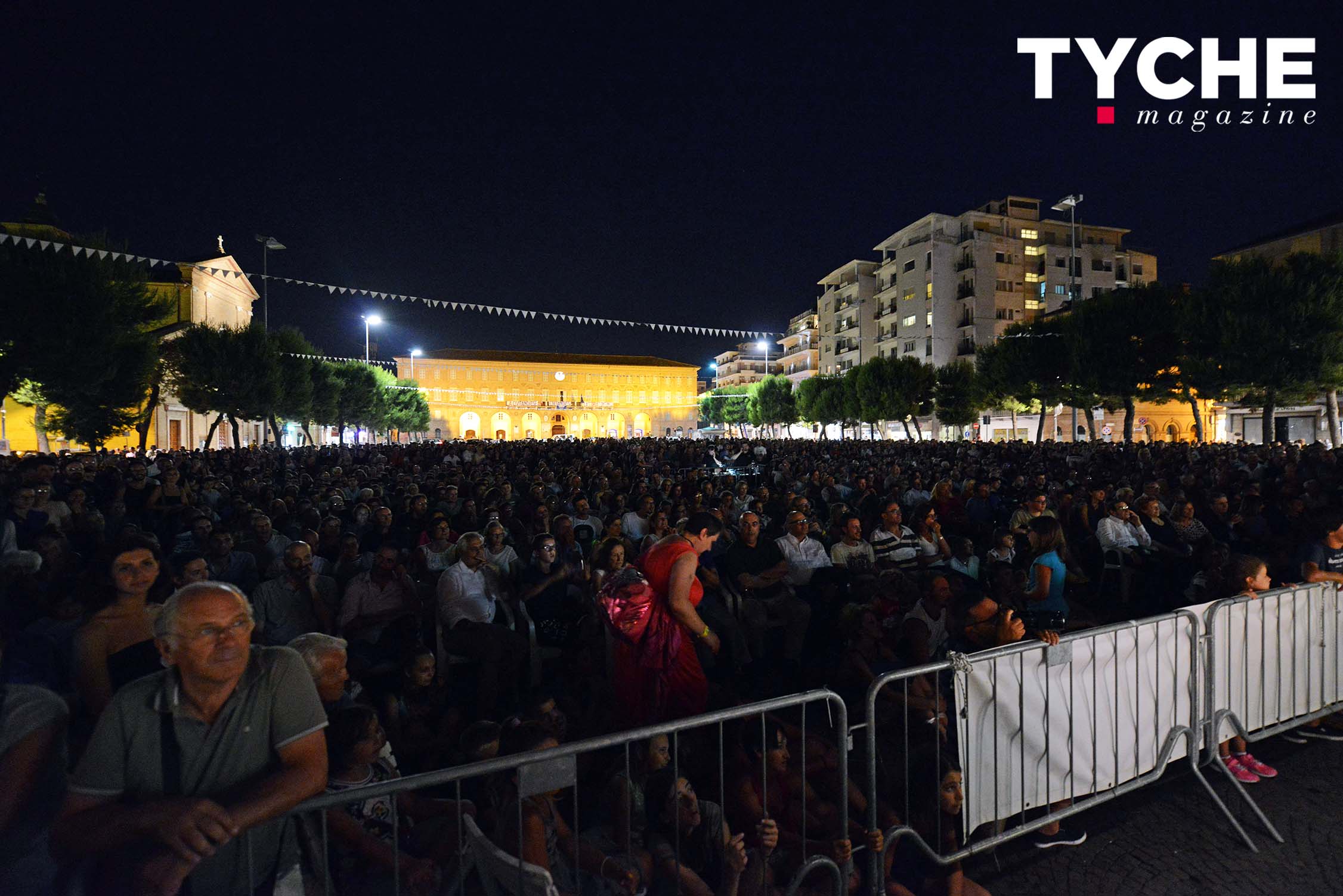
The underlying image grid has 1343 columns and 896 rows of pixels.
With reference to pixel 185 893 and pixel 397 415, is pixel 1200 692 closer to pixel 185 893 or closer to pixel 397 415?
pixel 185 893

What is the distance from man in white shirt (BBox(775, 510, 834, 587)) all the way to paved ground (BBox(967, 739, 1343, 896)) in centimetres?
281

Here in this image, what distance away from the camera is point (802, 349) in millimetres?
89062

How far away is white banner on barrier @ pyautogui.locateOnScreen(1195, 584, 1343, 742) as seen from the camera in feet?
12.3

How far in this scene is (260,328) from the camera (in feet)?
100.0

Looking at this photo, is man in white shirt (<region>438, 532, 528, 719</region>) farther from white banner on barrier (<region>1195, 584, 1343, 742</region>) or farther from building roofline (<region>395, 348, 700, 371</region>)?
building roofline (<region>395, 348, 700, 371</region>)

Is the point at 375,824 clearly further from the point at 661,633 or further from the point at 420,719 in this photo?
the point at 661,633

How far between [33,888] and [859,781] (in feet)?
11.2

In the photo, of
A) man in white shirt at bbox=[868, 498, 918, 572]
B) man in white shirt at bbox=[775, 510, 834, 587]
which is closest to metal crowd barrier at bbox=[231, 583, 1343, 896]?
man in white shirt at bbox=[775, 510, 834, 587]

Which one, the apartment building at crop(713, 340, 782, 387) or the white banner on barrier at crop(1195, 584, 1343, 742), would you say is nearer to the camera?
the white banner on barrier at crop(1195, 584, 1343, 742)

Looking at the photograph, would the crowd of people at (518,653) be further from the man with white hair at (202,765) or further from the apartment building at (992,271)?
the apartment building at (992,271)

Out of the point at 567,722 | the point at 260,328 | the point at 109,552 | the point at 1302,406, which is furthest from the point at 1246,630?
the point at 1302,406

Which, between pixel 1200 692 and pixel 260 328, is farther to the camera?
pixel 260 328

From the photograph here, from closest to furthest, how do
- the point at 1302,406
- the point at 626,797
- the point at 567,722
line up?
the point at 626,797 → the point at 567,722 → the point at 1302,406

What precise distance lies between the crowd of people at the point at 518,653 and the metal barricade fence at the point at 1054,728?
0.11m
